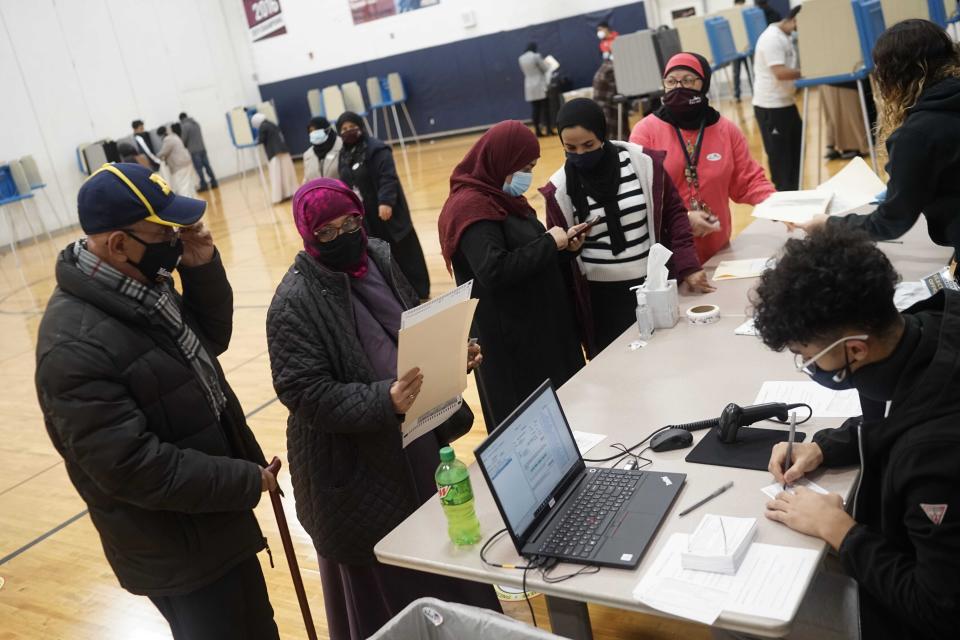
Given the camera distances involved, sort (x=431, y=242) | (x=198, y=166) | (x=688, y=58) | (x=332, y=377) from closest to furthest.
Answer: (x=332, y=377) < (x=688, y=58) < (x=431, y=242) < (x=198, y=166)

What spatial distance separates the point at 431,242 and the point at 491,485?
261 inches

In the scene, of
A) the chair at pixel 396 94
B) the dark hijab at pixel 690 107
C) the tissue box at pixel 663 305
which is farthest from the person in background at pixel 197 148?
the tissue box at pixel 663 305

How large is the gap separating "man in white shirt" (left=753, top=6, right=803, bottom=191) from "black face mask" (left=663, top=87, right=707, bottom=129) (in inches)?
109

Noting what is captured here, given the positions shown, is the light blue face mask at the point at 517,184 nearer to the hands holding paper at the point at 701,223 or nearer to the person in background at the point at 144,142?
the hands holding paper at the point at 701,223

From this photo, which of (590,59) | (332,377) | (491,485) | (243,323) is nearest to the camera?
(491,485)

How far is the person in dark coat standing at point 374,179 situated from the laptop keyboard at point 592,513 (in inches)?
166

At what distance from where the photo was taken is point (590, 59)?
13867 millimetres

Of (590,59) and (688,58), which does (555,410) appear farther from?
(590,59)

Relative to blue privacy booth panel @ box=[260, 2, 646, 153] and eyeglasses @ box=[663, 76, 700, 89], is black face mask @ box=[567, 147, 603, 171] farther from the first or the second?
blue privacy booth panel @ box=[260, 2, 646, 153]

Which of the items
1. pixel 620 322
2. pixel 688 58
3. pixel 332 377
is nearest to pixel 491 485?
pixel 332 377

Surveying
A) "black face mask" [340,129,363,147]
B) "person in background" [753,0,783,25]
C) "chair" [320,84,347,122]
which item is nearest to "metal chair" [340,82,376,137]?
"chair" [320,84,347,122]

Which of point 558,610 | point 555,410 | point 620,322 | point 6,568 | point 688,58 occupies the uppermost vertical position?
point 688,58

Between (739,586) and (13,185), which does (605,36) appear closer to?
(13,185)

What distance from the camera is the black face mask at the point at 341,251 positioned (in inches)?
90.0
